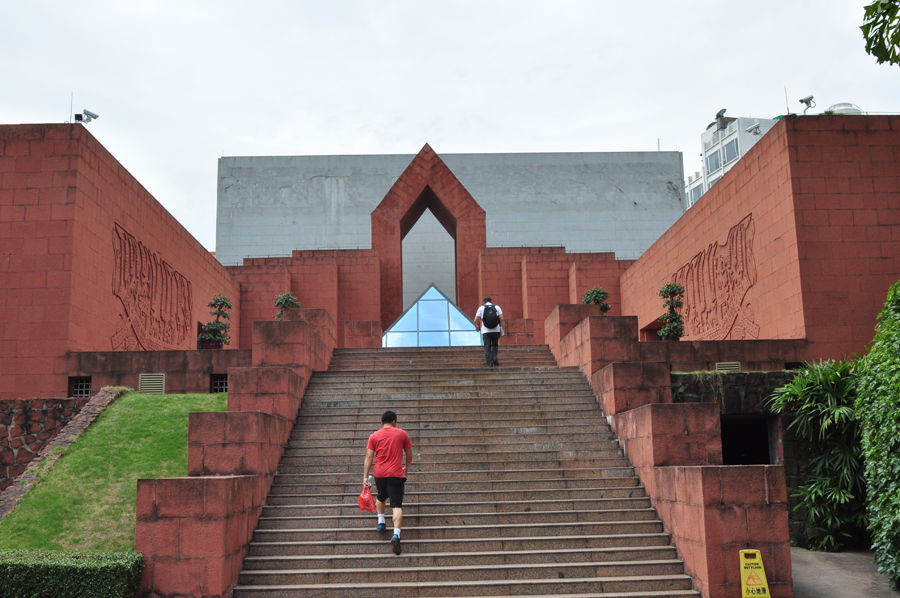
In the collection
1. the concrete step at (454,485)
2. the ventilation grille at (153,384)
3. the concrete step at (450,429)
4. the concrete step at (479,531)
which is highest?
the ventilation grille at (153,384)

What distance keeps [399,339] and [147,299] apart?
17.7ft

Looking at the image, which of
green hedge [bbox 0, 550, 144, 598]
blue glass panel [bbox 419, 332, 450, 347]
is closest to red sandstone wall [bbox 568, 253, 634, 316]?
blue glass panel [bbox 419, 332, 450, 347]

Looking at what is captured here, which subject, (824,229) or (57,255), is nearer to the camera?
(824,229)

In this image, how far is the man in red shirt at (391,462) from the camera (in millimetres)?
A: 7410

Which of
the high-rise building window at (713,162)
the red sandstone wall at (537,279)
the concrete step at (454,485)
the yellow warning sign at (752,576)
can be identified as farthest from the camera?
the high-rise building window at (713,162)

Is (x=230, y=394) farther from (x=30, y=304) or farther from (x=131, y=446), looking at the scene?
(x=30, y=304)

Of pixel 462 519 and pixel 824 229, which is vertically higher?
pixel 824 229

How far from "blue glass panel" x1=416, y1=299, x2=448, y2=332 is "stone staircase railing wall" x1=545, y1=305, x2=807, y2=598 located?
6.42m

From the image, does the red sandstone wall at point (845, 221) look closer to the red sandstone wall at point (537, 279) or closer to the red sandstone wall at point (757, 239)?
the red sandstone wall at point (757, 239)

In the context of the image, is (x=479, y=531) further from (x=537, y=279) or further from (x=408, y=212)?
(x=408, y=212)

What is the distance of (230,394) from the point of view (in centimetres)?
953

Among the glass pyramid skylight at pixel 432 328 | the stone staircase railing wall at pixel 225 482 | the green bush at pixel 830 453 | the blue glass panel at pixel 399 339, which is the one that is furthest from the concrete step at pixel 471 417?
the blue glass panel at pixel 399 339

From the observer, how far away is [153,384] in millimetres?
12500

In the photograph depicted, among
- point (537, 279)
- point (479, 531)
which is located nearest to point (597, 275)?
point (537, 279)
